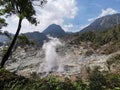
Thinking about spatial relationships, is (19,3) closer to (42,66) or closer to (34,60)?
(42,66)

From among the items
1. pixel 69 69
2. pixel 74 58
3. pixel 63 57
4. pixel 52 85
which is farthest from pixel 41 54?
pixel 52 85

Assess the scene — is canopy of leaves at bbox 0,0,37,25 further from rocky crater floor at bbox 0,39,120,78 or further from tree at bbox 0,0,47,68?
rocky crater floor at bbox 0,39,120,78

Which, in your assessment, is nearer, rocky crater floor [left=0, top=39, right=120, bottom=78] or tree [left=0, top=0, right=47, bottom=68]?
tree [left=0, top=0, right=47, bottom=68]

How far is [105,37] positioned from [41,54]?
2580 centimetres

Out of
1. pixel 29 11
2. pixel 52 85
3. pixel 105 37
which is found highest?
pixel 105 37

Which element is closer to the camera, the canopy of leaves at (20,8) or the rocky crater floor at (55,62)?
the canopy of leaves at (20,8)

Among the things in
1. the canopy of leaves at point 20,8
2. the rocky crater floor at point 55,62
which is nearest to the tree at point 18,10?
the canopy of leaves at point 20,8

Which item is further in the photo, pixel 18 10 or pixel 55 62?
pixel 55 62

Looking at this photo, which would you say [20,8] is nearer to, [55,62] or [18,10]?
[18,10]

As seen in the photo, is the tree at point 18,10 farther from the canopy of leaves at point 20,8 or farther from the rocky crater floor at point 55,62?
the rocky crater floor at point 55,62

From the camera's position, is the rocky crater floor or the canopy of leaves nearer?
the canopy of leaves

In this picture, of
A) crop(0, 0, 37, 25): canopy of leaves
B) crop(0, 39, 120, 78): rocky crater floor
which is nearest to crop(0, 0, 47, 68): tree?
crop(0, 0, 37, 25): canopy of leaves

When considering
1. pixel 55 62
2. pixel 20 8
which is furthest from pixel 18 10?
pixel 55 62

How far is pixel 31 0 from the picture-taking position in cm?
1859
